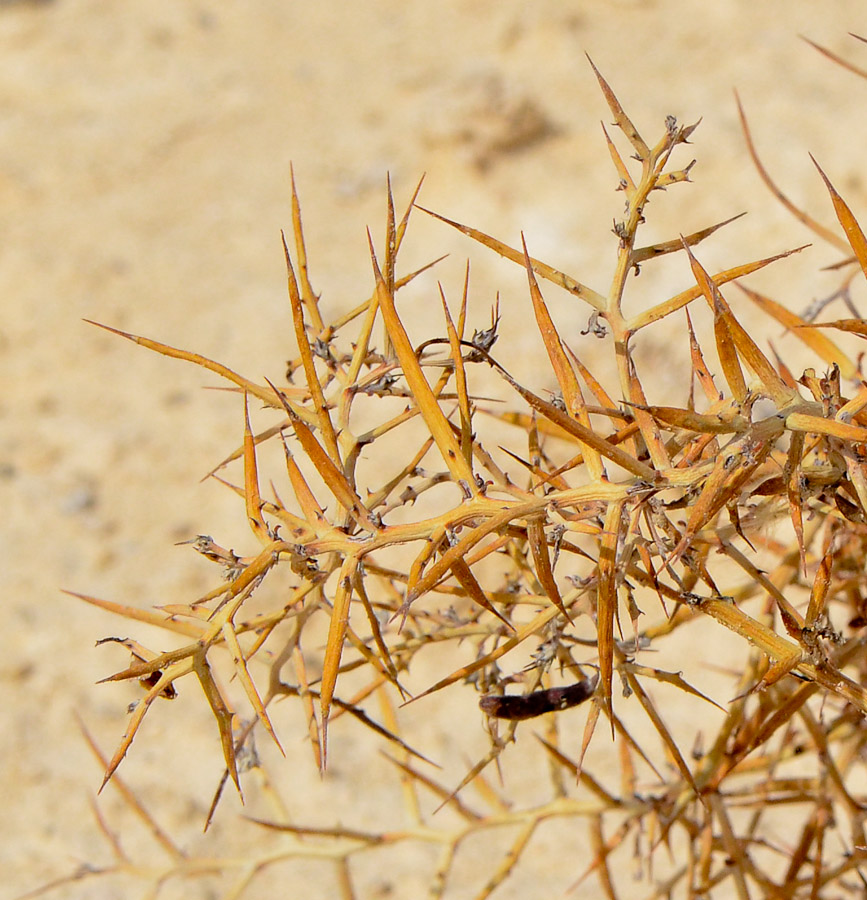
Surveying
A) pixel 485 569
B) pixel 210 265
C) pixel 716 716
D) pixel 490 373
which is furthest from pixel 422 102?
pixel 716 716

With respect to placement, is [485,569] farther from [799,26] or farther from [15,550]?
[799,26]

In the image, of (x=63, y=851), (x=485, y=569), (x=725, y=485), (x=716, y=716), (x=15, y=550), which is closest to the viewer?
(x=725, y=485)

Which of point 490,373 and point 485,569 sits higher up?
point 490,373

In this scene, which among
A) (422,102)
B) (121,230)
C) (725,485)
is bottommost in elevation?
(725,485)

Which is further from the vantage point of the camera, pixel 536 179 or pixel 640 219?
pixel 536 179

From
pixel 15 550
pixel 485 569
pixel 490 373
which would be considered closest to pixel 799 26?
pixel 490 373

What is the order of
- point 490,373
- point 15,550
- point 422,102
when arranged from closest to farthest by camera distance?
1. point 15,550
2. point 490,373
3. point 422,102

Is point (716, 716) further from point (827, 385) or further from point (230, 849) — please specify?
point (827, 385)
